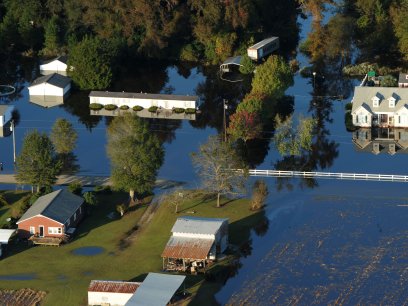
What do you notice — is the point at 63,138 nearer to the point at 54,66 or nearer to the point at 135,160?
the point at 135,160

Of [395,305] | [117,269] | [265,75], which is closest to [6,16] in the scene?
[265,75]

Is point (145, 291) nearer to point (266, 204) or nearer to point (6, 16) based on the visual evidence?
point (266, 204)

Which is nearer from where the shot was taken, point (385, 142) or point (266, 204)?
point (266, 204)

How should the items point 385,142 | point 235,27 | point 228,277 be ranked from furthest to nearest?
1. point 235,27
2. point 385,142
3. point 228,277

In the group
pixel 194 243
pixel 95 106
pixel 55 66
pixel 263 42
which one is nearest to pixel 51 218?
pixel 194 243

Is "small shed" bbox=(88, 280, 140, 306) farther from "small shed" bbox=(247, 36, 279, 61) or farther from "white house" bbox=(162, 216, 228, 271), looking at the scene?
"small shed" bbox=(247, 36, 279, 61)

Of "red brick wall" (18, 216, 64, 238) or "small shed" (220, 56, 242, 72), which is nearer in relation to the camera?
"red brick wall" (18, 216, 64, 238)

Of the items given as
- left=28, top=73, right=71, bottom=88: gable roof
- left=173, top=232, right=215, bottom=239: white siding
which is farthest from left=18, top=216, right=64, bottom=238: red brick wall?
left=28, top=73, right=71, bottom=88: gable roof
